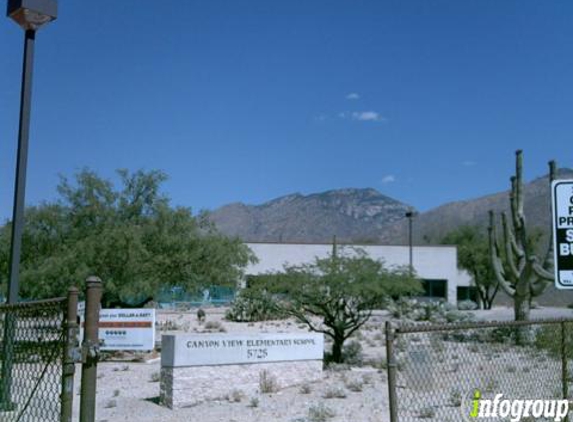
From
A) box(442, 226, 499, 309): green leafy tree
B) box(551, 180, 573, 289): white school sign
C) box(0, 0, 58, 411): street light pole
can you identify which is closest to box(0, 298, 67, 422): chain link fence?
box(0, 0, 58, 411): street light pole

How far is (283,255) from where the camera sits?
216ft

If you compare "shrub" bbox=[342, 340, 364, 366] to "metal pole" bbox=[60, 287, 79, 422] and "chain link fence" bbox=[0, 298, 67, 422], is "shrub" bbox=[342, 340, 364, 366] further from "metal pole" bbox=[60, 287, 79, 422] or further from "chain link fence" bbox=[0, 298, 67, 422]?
"metal pole" bbox=[60, 287, 79, 422]

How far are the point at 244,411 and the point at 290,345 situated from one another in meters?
3.16

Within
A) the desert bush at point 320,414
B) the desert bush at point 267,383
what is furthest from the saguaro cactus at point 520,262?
the desert bush at point 320,414

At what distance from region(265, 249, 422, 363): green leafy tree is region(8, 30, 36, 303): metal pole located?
905 cm

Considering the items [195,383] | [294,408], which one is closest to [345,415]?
[294,408]

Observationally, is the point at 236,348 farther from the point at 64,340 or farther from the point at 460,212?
the point at 460,212

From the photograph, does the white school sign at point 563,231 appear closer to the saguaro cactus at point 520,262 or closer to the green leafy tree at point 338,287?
the green leafy tree at point 338,287

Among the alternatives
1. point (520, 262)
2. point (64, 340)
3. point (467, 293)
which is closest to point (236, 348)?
point (64, 340)

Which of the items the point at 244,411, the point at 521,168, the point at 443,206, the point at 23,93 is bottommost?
the point at 244,411

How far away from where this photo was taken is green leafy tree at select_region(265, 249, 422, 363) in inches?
738

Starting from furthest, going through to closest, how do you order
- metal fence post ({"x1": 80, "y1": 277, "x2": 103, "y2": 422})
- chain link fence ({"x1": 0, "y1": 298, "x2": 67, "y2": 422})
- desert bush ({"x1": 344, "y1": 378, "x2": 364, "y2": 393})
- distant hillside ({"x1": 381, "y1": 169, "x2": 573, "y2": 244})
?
distant hillside ({"x1": 381, "y1": 169, "x2": 573, "y2": 244}) < desert bush ({"x1": 344, "y1": 378, "x2": 364, "y2": 393}) < chain link fence ({"x1": 0, "y1": 298, "x2": 67, "y2": 422}) < metal fence post ({"x1": 80, "y1": 277, "x2": 103, "y2": 422})

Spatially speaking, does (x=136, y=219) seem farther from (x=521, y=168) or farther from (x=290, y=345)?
(x=521, y=168)

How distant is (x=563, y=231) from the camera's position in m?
6.73
